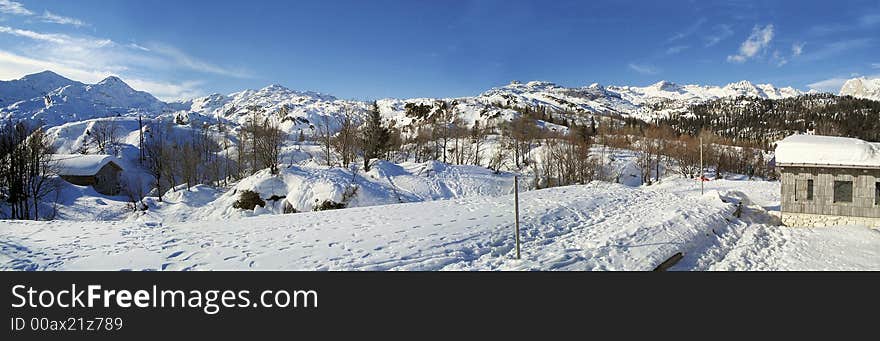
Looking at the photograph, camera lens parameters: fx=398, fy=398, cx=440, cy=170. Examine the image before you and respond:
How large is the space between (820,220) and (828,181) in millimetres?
1678

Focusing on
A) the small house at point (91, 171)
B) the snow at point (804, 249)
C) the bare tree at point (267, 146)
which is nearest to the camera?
the snow at point (804, 249)

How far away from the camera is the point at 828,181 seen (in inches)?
657

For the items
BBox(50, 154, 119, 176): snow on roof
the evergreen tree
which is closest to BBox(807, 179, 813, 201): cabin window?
the evergreen tree

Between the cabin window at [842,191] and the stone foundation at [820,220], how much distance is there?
76 centimetres

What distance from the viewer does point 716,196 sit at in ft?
68.0

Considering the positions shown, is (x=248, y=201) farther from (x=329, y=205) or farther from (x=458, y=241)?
(x=458, y=241)

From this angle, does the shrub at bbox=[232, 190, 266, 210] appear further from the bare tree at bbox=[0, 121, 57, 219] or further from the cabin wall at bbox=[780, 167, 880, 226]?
the cabin wall at bbox=[780, 167, 880, 226]

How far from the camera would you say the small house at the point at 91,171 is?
40844mm

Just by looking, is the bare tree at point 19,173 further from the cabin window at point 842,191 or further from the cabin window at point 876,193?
the cabin window at point 876,193

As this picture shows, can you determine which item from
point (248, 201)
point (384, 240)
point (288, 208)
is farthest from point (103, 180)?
point (384, 240)

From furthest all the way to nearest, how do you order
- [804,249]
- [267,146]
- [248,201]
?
[267,146] → [248,201] → [804,249]

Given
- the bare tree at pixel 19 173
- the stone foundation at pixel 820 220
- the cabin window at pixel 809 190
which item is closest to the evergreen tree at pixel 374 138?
the bare tree at pixel 19 173
